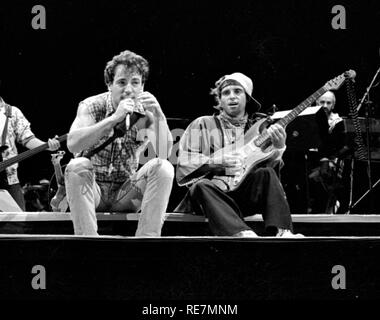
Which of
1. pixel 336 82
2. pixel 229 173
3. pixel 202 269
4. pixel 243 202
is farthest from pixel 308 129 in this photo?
pixel 202 269

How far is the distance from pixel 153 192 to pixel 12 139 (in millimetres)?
1523

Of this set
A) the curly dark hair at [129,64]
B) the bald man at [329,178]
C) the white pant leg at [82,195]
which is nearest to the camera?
the white pant leg at [82,195]

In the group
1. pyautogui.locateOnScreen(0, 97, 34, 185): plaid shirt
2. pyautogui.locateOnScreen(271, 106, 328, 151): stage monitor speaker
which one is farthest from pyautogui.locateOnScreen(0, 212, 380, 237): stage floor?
pyautogui.locateOnScreen(271, 106, 328, 151): stage monitor speaker

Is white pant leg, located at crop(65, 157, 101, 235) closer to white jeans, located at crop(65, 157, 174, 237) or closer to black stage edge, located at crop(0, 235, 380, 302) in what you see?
white jeans, located at crop(65, 157, 174, 237)

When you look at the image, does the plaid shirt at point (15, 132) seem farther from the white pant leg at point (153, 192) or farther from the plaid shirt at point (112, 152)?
the white pant leg at point (153, 192)

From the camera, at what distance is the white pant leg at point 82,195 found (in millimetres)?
3199

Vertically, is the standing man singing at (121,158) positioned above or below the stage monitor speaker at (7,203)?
above

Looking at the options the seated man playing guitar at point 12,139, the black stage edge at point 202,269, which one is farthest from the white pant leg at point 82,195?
the seated man playing guitar at point 12,139

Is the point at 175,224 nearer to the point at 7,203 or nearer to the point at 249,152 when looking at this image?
the point at 249,152

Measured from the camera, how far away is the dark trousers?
327 centimetres

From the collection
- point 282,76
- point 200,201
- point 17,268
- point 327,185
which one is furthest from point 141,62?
point 327,185

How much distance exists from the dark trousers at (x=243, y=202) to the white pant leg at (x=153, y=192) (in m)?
0.18

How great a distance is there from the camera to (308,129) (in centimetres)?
468

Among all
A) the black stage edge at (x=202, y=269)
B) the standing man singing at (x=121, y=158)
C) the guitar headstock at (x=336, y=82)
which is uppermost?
the guitar headstock at (x=336, y=82)
